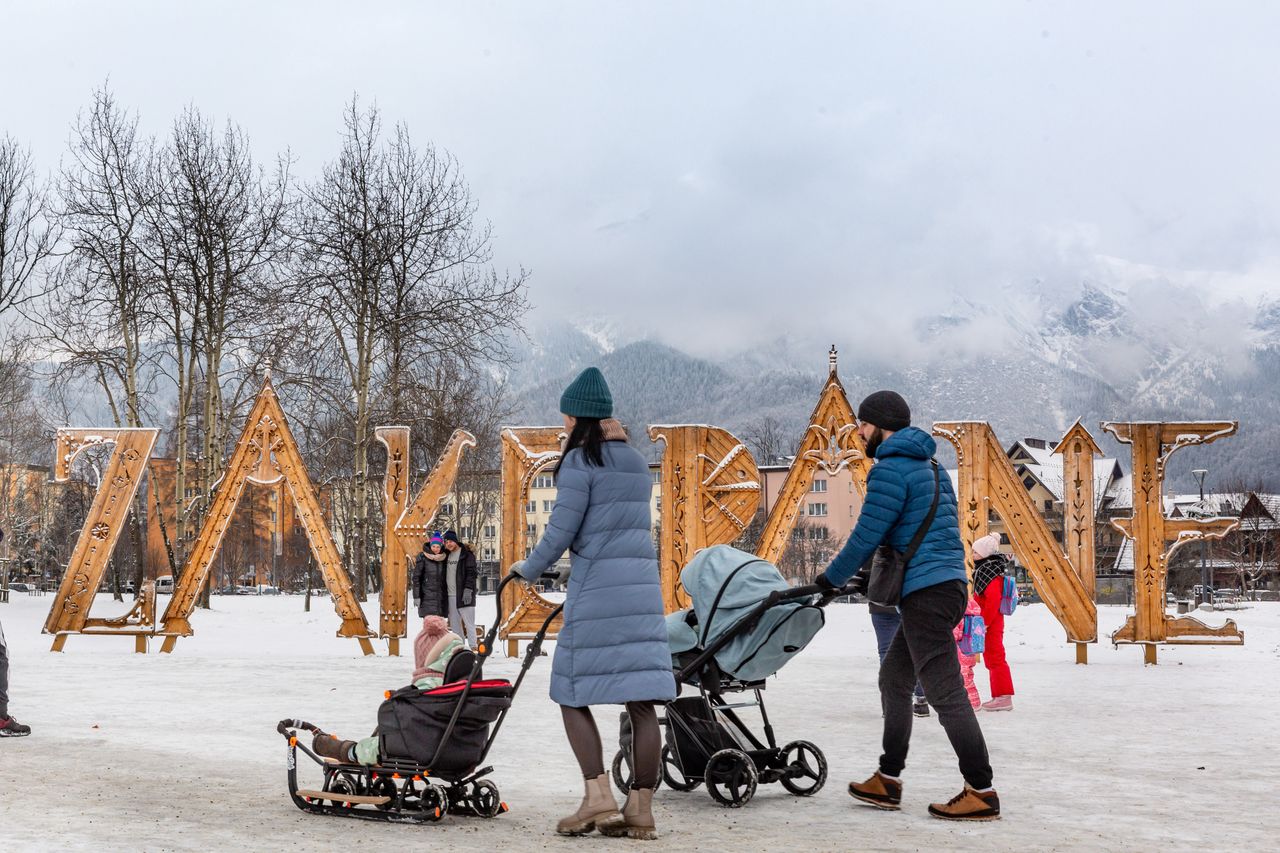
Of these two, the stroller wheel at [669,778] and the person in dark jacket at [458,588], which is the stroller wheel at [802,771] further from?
the person in dark jacket at [458,588]

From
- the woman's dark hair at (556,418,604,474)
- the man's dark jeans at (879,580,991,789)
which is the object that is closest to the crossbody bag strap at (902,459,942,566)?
the man's dark jeans at (879,580,991,789)

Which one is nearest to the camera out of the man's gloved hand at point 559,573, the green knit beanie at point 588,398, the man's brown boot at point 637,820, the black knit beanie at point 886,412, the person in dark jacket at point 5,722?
the man's brown boot at point 637,820

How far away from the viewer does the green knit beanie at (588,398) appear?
616 centimetres

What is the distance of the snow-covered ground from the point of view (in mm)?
5883

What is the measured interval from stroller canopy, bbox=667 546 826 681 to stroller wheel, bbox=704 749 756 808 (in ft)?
1.35

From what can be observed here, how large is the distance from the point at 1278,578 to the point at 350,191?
6994 centimetres

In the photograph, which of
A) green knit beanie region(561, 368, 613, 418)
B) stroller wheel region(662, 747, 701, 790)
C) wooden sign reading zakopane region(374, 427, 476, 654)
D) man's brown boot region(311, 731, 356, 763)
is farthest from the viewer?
wooden sign reading zakopane region(374, 427, 476, 654)

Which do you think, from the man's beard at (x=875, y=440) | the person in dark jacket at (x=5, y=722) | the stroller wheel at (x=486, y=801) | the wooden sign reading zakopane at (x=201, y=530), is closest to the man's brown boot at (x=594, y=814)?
the stroller wheel at (x=486, y=801)

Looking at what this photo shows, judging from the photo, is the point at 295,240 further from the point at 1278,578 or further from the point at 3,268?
the point at 1278,578

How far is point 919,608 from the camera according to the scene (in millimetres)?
6387

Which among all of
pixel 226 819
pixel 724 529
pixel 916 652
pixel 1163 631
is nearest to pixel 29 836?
pixel 226 819

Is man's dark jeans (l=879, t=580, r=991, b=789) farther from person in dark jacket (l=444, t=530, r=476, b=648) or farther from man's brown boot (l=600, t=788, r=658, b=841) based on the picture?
person in dark jacket (l=444, t=530, r=476, b=648)

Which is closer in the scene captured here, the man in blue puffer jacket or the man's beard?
the man in blue puffer jacket

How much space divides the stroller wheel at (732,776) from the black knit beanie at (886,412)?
1.79m
